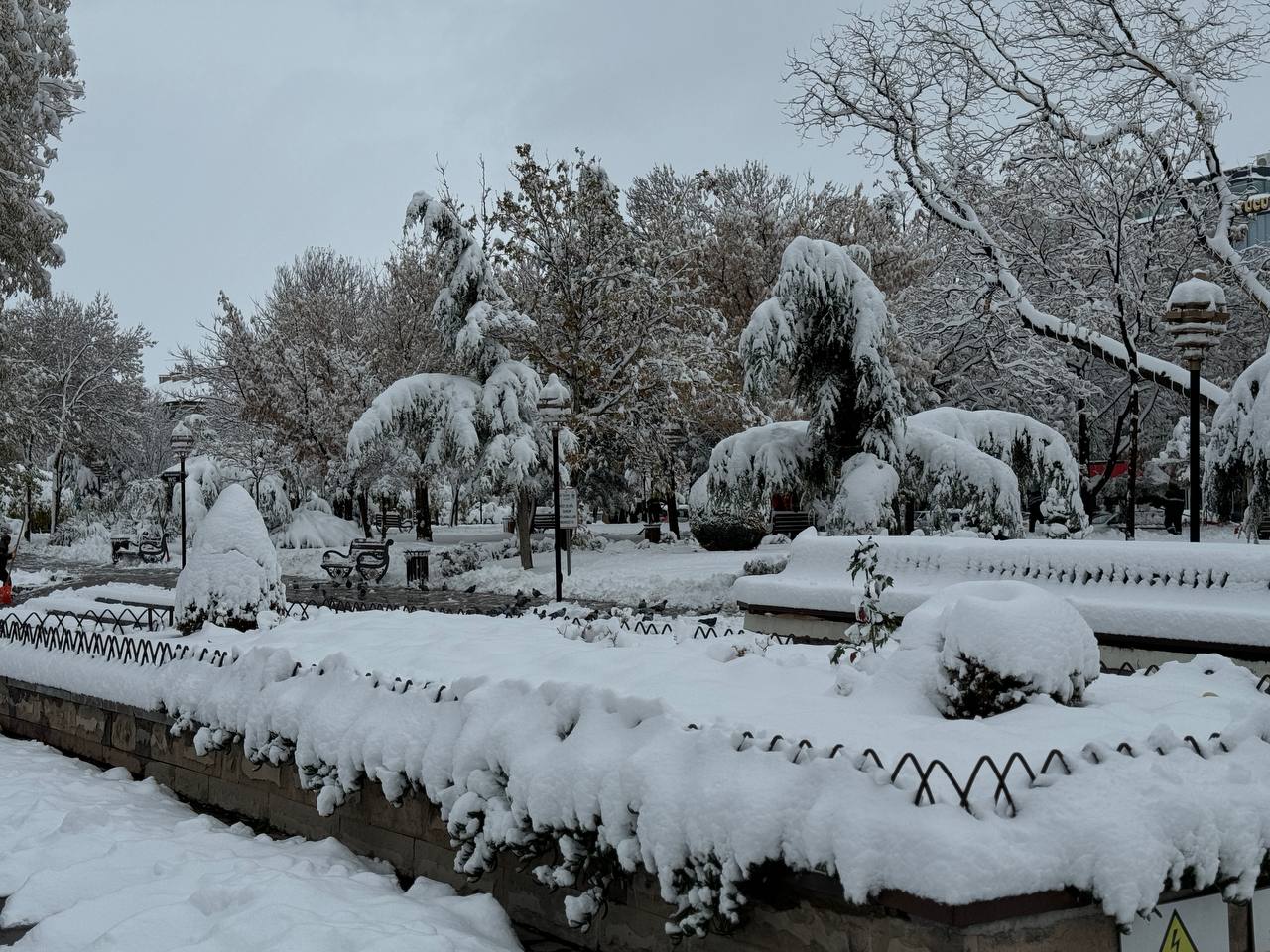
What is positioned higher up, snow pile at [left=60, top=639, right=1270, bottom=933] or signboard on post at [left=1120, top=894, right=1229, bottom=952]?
snow pile at [left=60, top=639, right=1270, bottom=933]

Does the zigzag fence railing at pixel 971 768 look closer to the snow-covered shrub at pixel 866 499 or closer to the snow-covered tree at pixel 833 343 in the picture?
the snow-covered shrub at pixel 866 499

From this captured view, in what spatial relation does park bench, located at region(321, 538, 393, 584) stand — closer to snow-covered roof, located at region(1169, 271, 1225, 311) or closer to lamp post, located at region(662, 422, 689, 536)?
lamp post, located at region(662, 422, 689, 536)

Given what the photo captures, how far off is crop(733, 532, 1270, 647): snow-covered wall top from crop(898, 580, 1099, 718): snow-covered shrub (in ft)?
14.4

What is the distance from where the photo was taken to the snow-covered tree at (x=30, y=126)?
21.6 m

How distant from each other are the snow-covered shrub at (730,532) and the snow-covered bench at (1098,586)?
13525 millimetres

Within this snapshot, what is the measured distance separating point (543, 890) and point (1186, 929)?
2781 millimetres

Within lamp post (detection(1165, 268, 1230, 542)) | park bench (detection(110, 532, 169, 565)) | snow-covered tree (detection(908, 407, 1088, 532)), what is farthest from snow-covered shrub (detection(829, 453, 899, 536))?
park bench (detection(110, 532, 169, 565))

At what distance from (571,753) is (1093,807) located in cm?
220

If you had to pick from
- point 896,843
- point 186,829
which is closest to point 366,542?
point 186,829

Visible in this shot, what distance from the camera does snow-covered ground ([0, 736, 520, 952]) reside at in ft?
15.8

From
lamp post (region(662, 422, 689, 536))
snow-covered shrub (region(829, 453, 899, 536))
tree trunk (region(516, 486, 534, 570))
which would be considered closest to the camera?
snow-covered shrub (region(829, 453, 899, 536))

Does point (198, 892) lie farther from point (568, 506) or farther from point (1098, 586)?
point (568, 506)

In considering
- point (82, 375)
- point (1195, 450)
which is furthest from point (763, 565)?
point (82, 375)

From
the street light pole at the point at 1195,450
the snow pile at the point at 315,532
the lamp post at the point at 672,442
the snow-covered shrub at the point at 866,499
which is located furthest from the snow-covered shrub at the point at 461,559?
the street light pole at the point at 1195,450
